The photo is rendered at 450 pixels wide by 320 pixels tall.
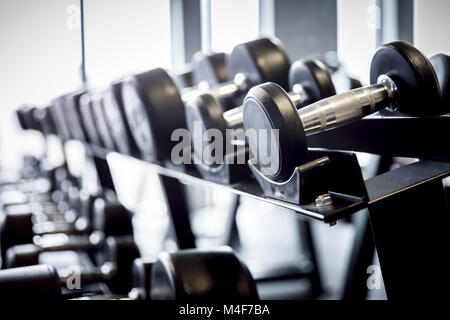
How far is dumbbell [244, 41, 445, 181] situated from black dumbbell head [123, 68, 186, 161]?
31cm

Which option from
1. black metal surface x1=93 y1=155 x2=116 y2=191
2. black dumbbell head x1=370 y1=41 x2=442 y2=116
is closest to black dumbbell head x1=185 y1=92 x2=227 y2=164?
black dumbbell head x1=370 y1=41 x2=442 y2=116

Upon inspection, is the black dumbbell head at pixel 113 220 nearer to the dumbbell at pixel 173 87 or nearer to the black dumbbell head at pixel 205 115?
the dumbbell at pixel 173 87

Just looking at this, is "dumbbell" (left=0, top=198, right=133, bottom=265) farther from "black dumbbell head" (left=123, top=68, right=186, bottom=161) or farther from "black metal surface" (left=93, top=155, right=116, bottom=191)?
"black dumbbell head" (left=123, top=68, right=186, bottom=161)

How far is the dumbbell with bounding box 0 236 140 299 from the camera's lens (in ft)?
1.84

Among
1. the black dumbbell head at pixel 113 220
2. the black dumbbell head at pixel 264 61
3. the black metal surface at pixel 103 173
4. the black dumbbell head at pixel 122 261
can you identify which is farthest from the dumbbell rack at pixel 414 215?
the black metal surface at pixel 103 173

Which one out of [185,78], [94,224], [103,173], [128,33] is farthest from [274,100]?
[103,173]

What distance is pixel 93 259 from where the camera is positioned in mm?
1604

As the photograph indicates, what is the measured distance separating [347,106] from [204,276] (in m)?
0.29

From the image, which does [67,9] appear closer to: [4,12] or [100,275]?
[4,12]

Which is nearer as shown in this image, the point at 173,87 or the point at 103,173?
the point at 173,87

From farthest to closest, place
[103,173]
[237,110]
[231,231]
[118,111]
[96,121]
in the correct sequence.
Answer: [231,231] → [103,173] → [96,121] → [118,111] → [237,110]

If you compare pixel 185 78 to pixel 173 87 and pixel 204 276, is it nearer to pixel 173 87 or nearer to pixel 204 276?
pixel 173 87

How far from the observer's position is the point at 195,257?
24.9 inches

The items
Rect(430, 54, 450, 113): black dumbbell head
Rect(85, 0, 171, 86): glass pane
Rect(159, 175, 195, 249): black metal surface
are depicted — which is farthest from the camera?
Rect(159, 175, 195, 249): black metal surface
